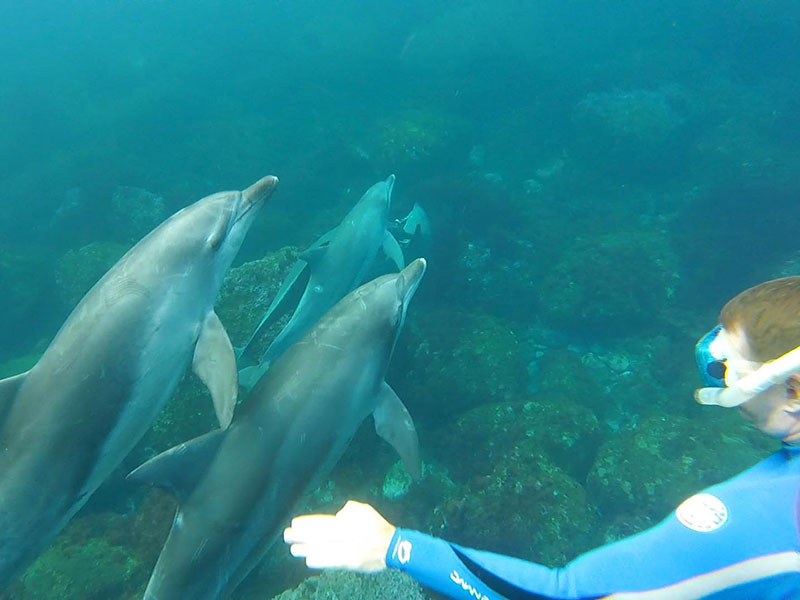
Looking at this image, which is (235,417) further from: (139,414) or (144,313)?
(144,313)

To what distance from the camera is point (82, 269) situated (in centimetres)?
1152

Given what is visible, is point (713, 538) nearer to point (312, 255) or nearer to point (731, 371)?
point (731, 371)

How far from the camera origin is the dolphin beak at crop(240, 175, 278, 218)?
4.01 meters

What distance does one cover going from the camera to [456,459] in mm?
6734

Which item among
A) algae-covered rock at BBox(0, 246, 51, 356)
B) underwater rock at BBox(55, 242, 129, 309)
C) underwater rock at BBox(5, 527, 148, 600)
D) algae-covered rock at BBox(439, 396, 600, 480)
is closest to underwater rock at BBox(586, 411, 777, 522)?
algae-covered rock at BBox(439, 396, 600, 480)

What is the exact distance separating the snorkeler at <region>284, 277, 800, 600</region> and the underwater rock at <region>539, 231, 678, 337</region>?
8226 millimetres

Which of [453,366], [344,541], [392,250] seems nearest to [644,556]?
[344,541]

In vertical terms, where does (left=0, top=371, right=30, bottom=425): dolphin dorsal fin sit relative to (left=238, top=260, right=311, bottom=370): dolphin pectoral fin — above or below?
above

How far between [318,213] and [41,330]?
778 centimetres

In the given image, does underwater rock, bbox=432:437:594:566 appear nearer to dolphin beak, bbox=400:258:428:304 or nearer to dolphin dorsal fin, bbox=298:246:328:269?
dolphin beak, bbox=400:258:428:304

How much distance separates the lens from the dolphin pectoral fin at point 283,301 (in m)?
5.99

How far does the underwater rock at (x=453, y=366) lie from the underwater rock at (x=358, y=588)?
328 cm

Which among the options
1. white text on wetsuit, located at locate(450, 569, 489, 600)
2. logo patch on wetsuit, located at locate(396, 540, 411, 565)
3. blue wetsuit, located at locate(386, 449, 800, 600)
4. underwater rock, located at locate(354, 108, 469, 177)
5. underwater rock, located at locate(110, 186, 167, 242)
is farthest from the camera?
underwater rock, located at locate(354, 108, 469, 177)

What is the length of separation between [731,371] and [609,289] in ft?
Result: 28.7
